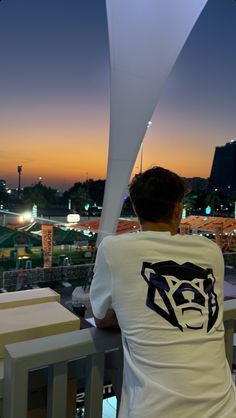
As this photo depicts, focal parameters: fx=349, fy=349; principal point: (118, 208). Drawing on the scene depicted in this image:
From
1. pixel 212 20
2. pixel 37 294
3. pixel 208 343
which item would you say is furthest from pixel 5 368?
pixel 212 20

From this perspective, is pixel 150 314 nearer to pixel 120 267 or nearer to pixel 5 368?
pixel 120 267

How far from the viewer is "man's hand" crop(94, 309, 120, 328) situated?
0.96m

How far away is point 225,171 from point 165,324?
74.3 meters

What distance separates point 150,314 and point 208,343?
0.59 ft

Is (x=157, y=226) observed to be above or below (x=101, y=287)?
above

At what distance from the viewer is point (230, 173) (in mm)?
69875

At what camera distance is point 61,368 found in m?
0.88

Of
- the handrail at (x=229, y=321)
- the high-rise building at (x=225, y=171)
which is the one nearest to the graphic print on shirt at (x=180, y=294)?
the handrail at (x=229, y=321)

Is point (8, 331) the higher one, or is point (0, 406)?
point (8, 331)

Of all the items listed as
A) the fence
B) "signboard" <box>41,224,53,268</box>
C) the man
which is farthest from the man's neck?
"signboard" <box>41,224,53,268</box>

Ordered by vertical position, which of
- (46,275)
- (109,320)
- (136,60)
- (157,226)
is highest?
(136,60)

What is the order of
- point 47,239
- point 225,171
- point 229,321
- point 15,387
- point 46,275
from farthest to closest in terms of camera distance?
1. point 225,171
2. point 46,275
3. point 47,239
4. point 229,321
5. point 15,387

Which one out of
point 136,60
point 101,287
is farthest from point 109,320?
point 136,60

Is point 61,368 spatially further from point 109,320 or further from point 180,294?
point 180,294
